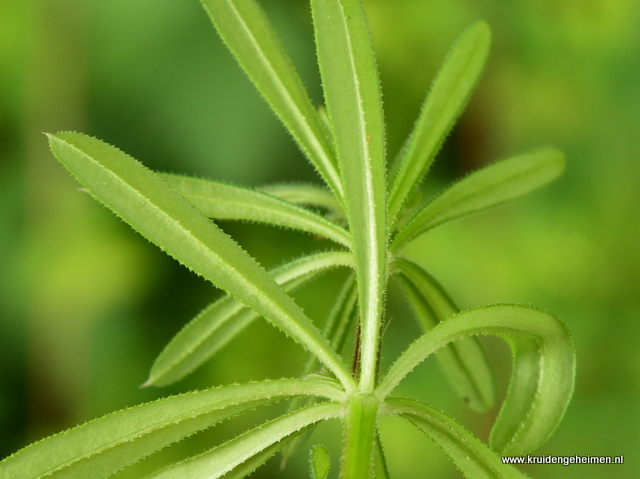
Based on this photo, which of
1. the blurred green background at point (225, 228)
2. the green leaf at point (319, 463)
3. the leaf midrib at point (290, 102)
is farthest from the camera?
the blurred green background at point (225, 228)

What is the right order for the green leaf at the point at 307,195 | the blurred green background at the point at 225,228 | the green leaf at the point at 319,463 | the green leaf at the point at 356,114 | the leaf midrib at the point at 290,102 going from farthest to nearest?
the blurred green background at the point at 225,228, the green leaf at the point at 307,195, the leaf midrib at the point at 290,102, the green leaf at the point at 356,114, the green leaf at the point at 319,463

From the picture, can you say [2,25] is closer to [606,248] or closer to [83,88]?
[83,88]

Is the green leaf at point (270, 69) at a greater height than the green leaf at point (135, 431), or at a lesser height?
greater

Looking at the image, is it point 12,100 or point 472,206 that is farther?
point 12,100

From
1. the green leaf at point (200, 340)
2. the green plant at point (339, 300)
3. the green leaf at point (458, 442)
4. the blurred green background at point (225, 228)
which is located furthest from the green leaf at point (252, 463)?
the blurred green background at point (225, 228)

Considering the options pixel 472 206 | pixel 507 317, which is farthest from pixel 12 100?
pixel 507 317

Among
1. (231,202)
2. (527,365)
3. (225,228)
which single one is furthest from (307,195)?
(225,228)

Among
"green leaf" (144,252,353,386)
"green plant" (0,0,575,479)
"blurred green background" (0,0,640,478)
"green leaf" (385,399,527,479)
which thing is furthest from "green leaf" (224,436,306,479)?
"blurred green background" (0,0,640,478)

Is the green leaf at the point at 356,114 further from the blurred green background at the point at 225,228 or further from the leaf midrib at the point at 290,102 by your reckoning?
the blurred green background at the point at 225,228
